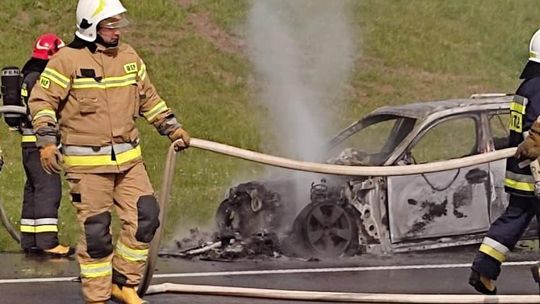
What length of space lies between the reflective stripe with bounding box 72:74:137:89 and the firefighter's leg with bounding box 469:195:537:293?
2458mm

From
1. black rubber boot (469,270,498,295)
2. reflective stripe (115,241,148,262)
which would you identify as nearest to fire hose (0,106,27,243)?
reflective stripe (115,241,148,262)

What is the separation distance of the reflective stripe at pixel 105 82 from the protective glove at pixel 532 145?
2.29m

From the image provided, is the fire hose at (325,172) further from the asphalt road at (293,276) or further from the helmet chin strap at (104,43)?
the helmet chin strap at (104,43)

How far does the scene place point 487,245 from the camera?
732 cm

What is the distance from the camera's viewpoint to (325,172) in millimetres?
6816

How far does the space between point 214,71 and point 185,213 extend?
8.22 meters

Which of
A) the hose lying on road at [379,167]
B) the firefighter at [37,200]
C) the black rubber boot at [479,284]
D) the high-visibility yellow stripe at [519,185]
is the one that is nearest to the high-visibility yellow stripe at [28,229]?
the firefighter at [37,200]

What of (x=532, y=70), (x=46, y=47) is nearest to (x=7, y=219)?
(x=46, y=47)

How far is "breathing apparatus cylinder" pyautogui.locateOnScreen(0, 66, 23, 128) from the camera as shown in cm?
932

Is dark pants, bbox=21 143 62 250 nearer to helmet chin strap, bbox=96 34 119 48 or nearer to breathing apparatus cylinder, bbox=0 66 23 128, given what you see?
breathing apparatus cylinder, bbox=0 66 23 128

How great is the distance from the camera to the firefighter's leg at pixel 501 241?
7.28 m

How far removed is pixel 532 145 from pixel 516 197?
2.50 ft

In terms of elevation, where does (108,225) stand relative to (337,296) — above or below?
above

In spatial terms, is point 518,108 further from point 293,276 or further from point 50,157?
point 50,157
